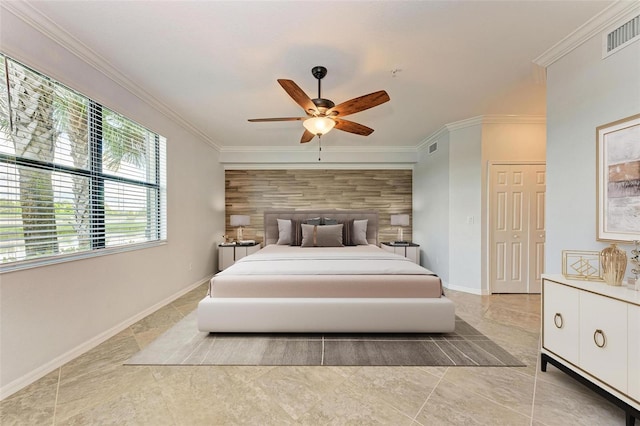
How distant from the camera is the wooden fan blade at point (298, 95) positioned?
6.91 feet

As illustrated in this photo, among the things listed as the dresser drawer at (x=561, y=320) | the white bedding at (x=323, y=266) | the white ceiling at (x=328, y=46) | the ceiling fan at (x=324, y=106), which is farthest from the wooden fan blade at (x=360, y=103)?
the dresser drawer at (x=561, y=320)

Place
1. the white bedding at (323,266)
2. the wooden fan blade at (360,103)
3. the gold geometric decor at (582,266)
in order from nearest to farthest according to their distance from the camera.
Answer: the gold geometric decor at (582,266), the wooden fan blade at (360,103), the white bedding at (323,266)

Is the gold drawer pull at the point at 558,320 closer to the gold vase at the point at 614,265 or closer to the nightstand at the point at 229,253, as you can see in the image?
the gold vase at the point at 614,265

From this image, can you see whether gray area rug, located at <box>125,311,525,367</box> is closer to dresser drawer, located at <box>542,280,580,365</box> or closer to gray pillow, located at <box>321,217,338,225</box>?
dresser drawer, located at <box>542,280,580,365</box>

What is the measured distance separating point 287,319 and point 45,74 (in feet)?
8.80

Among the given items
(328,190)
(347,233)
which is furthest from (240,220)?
(347,233)

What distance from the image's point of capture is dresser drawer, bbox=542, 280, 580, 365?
173 centimetres

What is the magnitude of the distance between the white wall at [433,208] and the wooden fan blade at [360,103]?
2.38 meters

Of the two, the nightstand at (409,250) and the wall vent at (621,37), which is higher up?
the wall vent at (621,37)

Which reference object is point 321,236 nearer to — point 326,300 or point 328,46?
point 326,300

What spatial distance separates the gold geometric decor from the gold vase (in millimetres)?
99

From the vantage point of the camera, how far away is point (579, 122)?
2139 millimetres

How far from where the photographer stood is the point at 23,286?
1825 mm

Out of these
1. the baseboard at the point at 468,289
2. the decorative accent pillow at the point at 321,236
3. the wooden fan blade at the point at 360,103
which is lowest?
the baseboard at the point at 468,289
